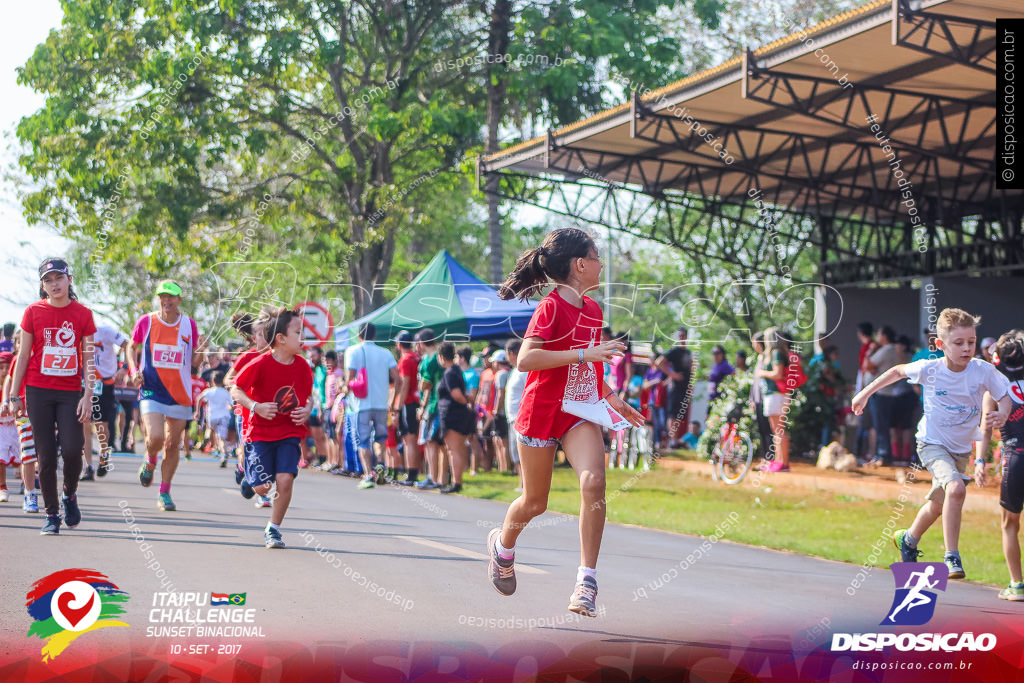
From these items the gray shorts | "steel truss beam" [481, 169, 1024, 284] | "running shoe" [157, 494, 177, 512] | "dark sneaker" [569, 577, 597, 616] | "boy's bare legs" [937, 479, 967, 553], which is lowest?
"running shoe" [157, 494, 177, 512]

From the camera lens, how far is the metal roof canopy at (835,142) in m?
12.6

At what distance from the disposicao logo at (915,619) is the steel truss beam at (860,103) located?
333 inches

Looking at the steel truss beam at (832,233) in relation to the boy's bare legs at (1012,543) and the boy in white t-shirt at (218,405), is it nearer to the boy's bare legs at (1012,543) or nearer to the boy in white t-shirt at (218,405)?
the boy in white t-shirt at (218,405)

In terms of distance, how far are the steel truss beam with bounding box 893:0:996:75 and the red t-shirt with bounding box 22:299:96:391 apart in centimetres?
815

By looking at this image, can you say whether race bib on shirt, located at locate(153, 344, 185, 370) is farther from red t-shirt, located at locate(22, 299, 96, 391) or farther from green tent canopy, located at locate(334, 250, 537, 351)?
green tent canopy, located at locate(334, 250, 537, 351)

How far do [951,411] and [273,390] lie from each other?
4.79 metres

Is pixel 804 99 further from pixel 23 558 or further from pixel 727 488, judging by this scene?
pixel 23 558

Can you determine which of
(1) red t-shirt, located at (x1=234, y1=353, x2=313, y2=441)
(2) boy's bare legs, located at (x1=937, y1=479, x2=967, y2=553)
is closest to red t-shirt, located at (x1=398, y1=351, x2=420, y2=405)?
(1) red t-shirt, located at (x1=234, y1=353, x2=313, y2=441)

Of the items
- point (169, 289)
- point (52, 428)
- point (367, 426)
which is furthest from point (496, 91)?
point (52, 428)

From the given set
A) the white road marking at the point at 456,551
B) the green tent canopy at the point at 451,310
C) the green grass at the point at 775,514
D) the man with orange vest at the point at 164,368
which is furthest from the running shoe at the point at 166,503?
the green tent canopy at the point at 451,310

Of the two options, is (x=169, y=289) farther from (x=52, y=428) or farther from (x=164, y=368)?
(x=52, y=428)

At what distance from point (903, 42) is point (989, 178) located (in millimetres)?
10268

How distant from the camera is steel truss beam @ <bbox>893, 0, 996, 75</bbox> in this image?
11.1m

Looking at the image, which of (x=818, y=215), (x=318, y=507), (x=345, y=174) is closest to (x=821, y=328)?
(x=818, y=215)
